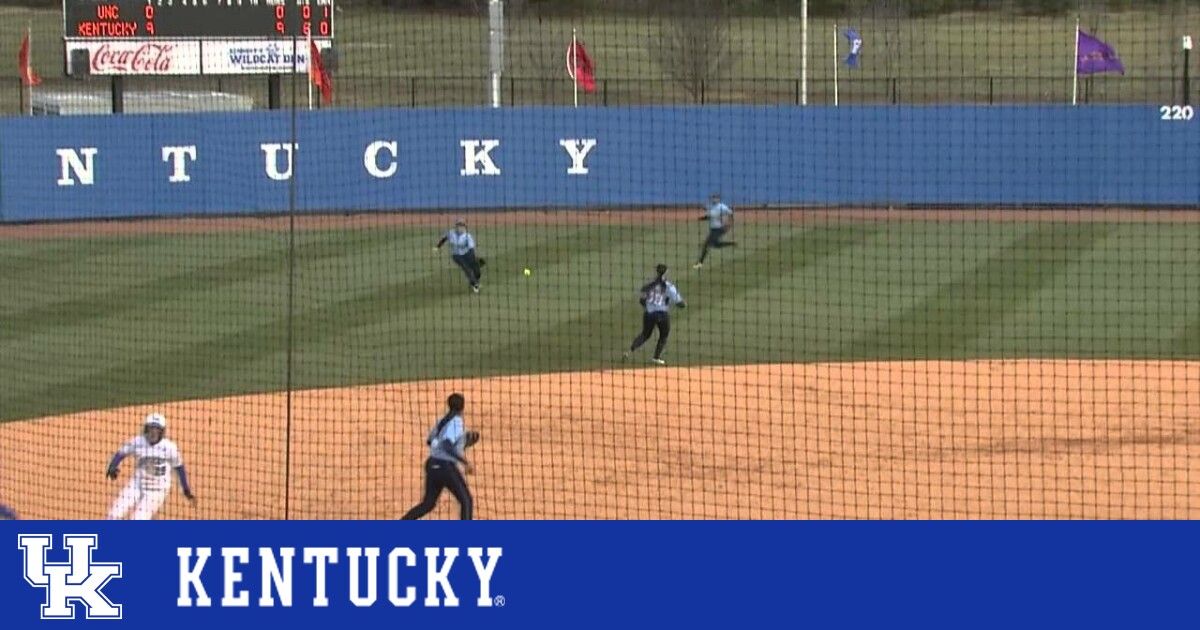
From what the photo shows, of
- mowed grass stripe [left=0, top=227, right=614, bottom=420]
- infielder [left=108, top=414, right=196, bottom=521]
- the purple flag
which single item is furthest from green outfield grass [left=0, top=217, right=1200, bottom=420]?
infielder [left=108, top=414, right=196, bottom=521]

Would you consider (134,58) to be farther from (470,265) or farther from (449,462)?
(449,462)

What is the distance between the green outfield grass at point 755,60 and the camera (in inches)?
1777

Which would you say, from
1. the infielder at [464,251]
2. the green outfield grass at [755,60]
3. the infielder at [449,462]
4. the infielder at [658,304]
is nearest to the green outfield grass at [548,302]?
the infielder at [464,251]

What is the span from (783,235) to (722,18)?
18.1 metres

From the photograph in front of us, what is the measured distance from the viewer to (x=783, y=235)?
31125 millimetres

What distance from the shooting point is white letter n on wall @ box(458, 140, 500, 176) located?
34062 millimetres

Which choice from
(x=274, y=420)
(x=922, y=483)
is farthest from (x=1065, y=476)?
(x=274, y=420)

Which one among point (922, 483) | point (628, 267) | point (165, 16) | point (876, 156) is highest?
point (165, 16)

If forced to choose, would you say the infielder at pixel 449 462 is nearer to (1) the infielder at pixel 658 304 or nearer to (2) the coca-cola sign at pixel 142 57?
(1) the infielder at pixel 658 304

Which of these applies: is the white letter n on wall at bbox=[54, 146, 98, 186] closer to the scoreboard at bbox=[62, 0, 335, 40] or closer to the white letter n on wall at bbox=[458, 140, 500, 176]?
the scoreboard at bbox=[62, 0, 335, 40]

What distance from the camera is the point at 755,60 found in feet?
166

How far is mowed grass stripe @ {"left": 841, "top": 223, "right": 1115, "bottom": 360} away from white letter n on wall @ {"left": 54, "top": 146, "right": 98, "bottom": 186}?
15.7 meters

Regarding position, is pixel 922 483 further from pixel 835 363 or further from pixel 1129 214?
pixel 1129 214
